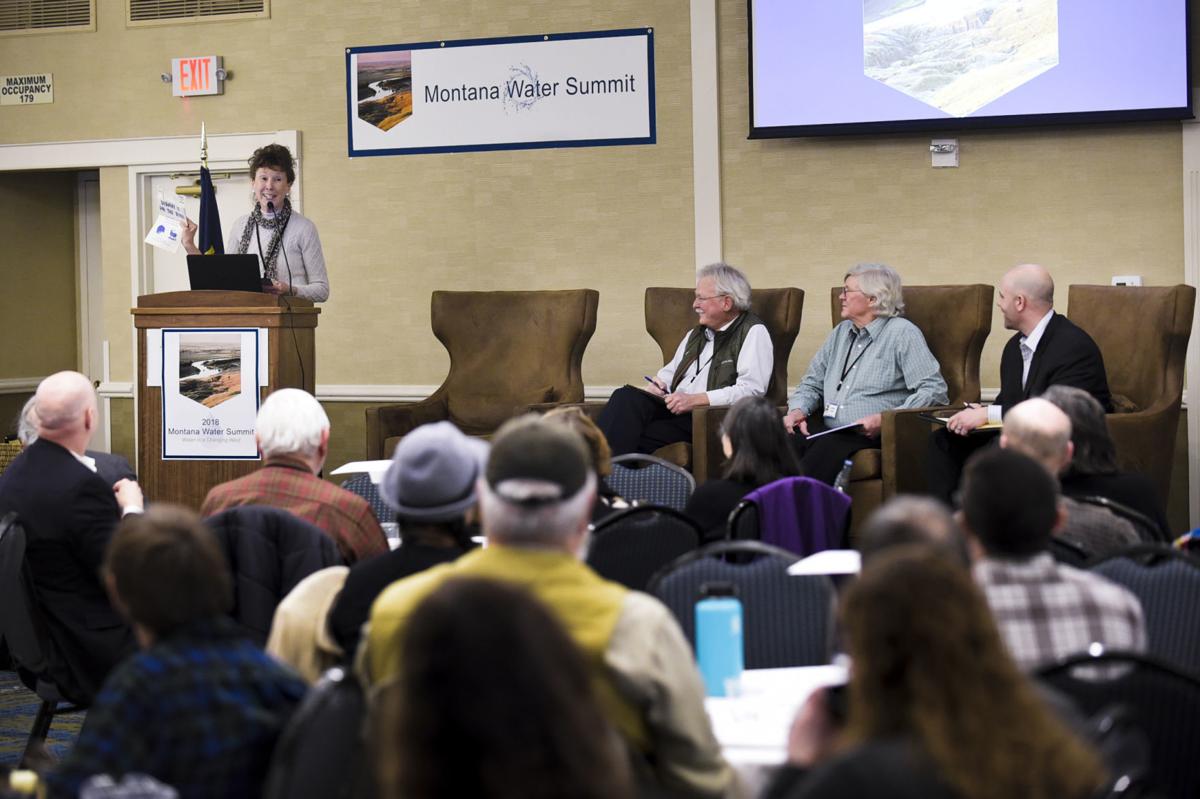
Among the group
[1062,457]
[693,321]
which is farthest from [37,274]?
[1062,457]

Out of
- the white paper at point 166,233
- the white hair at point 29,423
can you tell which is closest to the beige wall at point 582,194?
the white paper at point 166,233

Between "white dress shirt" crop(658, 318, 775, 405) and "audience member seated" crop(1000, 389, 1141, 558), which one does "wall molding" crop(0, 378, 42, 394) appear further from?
"audience member seated" crop(1000, 389, 1141, 558)

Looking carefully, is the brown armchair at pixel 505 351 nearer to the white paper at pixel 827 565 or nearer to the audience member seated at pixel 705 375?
the audience member seated at pixel 705 375

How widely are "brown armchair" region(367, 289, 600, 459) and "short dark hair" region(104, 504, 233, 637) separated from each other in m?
5.00

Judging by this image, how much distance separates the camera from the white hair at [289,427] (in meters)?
3.54

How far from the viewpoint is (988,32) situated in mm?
7105

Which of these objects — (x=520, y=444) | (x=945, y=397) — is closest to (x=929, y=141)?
(x=945, y=397)

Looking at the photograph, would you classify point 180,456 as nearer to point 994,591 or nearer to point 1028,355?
point 1028,355

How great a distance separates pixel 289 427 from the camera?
3.54m

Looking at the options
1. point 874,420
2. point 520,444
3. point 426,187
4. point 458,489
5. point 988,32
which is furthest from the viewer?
point 426,187

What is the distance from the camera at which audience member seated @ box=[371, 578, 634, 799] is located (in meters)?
1.26

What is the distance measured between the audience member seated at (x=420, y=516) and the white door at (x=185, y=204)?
5979 millimetres

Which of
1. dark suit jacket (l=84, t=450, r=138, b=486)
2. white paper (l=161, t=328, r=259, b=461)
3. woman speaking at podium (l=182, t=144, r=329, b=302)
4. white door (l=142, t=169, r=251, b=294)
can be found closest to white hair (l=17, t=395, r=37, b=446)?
dark suit jacket (l=84, t=450, r=138, b=486)

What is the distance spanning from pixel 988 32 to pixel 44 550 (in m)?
5.14
